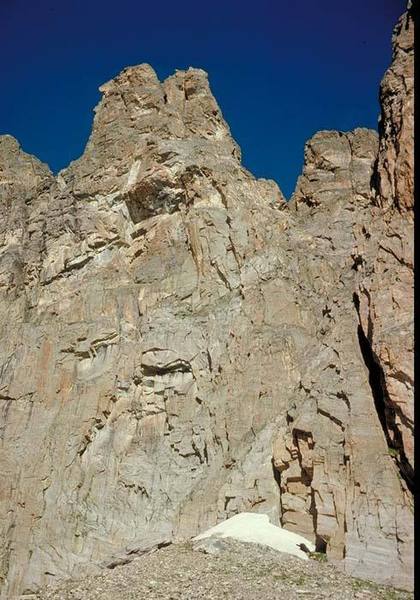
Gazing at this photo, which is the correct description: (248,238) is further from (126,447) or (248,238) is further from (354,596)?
(354,596)

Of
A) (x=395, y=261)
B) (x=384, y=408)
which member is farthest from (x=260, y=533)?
(x=395, y=261)

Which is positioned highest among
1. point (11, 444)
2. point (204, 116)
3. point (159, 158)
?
point (204, 116)

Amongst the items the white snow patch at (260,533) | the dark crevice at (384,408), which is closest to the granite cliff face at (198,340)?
the dark crevice at (384,408)

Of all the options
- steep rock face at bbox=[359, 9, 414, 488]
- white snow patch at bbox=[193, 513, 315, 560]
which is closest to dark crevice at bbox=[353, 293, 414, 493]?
steep rock face at bbox=[359, 9, 414, 488]

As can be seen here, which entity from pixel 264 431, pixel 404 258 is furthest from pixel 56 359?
pixel 404 258

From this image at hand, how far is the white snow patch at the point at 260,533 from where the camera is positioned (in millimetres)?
25828

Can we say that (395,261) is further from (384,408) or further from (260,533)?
(260,533)

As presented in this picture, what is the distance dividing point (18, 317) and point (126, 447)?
1566 centimetres

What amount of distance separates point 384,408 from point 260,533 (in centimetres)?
709

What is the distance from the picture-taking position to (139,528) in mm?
35281

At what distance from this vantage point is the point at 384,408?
26.8m

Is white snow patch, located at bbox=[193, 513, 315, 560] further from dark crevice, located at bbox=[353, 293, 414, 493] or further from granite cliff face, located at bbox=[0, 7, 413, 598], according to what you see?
dark crevice, located at bbox=[353, 293, 414, 493]

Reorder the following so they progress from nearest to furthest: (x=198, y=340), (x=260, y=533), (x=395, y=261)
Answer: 1. (x=260, y=533)
2. (x=395, y=261)
3. (x=198, y=340)

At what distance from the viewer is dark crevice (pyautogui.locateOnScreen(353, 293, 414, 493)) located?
24.8 m
